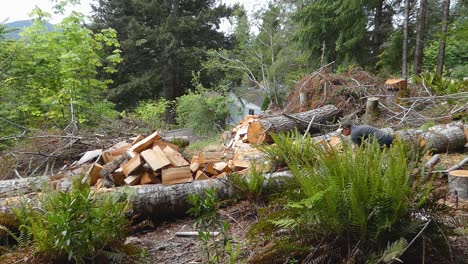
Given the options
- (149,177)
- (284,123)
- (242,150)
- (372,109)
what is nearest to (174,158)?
(149,177)

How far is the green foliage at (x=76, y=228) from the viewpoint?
178 centimetres

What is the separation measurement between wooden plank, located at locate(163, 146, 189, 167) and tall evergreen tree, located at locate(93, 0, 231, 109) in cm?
1409

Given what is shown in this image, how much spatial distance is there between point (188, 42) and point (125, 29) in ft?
12.0

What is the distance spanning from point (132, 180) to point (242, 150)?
194 centimetres

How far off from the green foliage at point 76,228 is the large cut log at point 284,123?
3638 mm

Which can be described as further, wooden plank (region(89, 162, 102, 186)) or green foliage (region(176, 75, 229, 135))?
green foliage (region(176, 75, 229, 135))

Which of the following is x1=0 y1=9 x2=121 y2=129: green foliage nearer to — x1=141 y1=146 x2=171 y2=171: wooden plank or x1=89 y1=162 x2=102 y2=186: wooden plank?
x1=89 y1=162 x2=102 y2=186: wooden plank

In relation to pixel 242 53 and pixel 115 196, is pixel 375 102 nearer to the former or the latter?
pixel 115 196

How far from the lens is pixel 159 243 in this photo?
2566mm

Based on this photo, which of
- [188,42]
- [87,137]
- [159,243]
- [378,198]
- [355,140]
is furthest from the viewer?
[188,42]

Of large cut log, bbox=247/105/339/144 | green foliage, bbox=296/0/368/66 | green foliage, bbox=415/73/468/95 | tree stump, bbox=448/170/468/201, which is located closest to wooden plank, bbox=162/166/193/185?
large cut log, bbox=247/105/339/144

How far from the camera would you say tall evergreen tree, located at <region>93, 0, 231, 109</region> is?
1727cm

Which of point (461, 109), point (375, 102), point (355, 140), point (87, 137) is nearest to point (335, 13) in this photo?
point (375, 102)

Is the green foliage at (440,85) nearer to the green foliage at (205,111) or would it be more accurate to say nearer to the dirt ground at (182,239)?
the dirt ground at (182,239)
